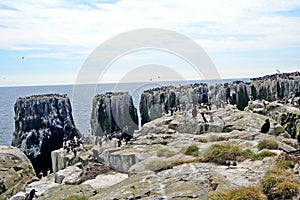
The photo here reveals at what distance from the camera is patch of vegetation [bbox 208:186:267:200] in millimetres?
9516

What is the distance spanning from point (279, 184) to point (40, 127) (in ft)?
209

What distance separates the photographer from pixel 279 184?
9.91 metres

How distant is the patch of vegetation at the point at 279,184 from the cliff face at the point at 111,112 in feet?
182

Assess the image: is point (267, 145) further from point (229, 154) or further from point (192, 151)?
point (192, 151)

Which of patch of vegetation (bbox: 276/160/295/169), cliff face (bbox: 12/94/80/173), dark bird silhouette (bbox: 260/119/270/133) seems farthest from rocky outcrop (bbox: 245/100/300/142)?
cliff face (bbox: 12/94/80/173)

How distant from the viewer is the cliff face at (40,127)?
67.1 meters

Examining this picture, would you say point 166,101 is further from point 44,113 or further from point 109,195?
point 109,195

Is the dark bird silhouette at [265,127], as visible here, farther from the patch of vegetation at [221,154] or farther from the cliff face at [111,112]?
the cliff face at [111,112]

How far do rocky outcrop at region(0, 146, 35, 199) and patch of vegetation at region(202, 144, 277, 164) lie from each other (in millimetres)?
14967

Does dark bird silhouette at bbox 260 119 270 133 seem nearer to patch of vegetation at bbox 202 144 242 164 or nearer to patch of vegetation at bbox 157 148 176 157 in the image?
patch of vegetation at bbox 157 148 176 157

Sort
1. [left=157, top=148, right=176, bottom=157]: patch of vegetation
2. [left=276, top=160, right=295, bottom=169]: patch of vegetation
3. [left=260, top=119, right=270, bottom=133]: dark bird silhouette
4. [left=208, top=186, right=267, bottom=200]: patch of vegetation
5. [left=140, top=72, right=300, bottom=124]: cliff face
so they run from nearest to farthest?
[left=208, top=186, right=267, bottom=200]: patch of vegetation, [left=276, top=160, right=295, bottom=169]: patch of vegetation, [left=157, top=148, right=176, bottom=157]: patch of vegetation, [left=260, top=119, right=270, bottom=133]: dark bird silhouette, [left=140, top=72, right=300, bottom=124]: cliff face

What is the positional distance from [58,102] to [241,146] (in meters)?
62.2

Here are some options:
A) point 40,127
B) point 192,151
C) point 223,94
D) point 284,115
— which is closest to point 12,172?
point 192,151

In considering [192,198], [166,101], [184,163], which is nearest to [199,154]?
[184,163]
